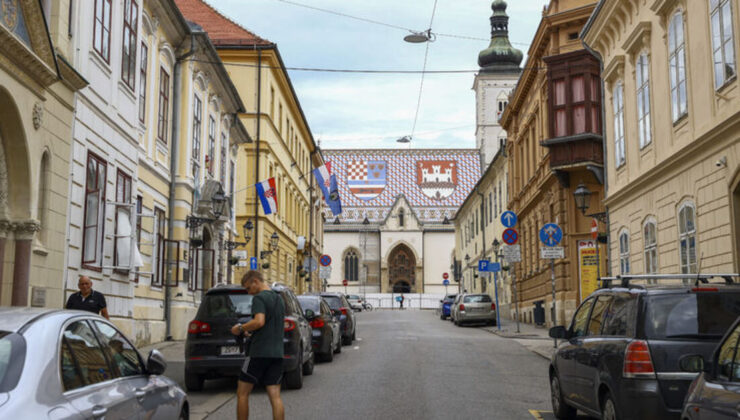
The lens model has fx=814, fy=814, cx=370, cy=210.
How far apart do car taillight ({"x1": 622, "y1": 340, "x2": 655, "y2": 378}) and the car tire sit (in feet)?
24.0

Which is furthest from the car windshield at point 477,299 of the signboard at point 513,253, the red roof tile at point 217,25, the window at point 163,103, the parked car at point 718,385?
the parked car at point 718,385

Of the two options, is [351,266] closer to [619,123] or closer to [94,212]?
[619,123]

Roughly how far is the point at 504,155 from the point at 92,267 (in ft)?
115

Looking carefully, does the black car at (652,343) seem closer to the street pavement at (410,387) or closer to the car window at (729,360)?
the car window at (729,360)

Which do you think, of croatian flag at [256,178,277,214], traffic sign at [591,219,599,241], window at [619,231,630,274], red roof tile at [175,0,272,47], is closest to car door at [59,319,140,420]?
window at [619,231,630,274]

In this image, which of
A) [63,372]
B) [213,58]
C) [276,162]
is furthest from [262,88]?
[63,372]

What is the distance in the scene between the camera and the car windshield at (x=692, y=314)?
7.58 metres

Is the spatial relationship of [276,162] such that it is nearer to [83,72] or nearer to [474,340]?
[474,340]

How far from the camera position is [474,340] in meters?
25.1

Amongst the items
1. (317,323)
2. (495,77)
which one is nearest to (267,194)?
(317,323)

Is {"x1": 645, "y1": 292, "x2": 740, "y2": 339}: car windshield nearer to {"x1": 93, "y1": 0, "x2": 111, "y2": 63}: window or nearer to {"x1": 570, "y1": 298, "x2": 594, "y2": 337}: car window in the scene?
{"x1": 570, "y1": 298, "x2": 594, "y2": 337}: car window

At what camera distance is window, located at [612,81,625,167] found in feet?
71.4

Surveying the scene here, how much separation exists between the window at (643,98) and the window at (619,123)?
1.50 metres

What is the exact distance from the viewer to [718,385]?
18.2ft
